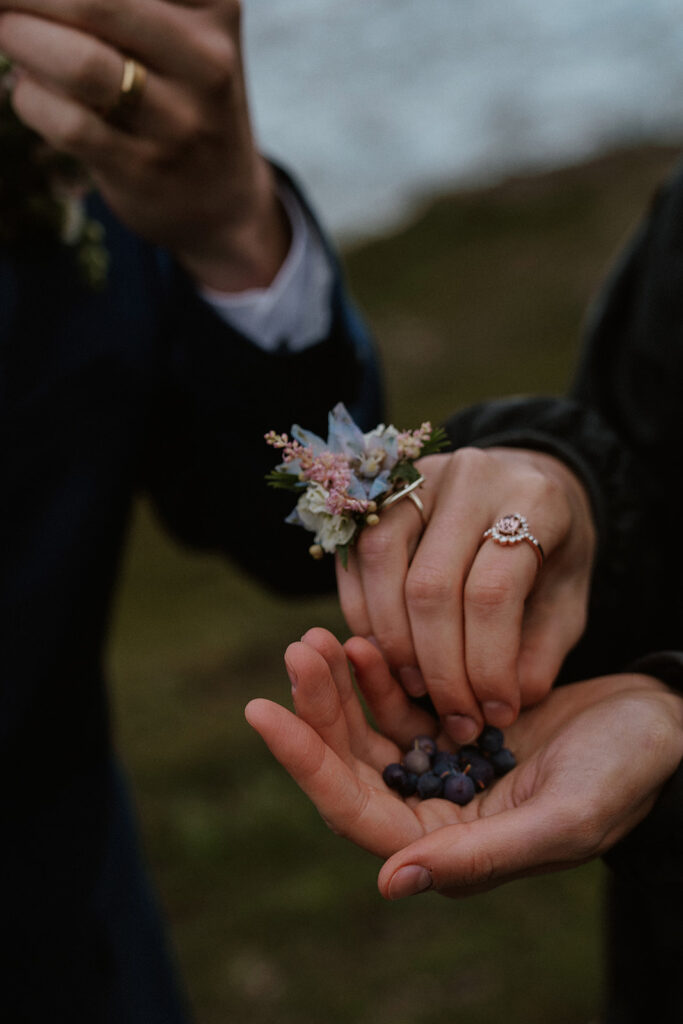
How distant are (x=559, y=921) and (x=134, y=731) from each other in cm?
321

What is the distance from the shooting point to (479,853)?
1233 mm

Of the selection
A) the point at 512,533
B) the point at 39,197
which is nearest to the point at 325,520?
the point at 512,533

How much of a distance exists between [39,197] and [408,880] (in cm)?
192

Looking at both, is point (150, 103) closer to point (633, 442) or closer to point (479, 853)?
point (633, 442)

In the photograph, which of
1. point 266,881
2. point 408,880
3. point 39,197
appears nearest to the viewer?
point 408,880

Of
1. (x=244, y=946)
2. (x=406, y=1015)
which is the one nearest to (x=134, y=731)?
(x=244, y=946)

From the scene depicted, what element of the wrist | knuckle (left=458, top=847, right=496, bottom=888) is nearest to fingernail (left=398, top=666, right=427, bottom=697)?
knuckle (left=458, top=847, right=496, bottom=888)

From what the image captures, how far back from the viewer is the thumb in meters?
1.22

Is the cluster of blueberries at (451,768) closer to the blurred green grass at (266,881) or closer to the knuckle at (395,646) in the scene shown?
the knuckle at (395,646)

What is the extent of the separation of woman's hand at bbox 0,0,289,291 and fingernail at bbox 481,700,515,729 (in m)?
1.29

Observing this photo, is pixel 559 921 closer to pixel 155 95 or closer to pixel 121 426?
pixel 121 426

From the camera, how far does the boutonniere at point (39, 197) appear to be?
219cm

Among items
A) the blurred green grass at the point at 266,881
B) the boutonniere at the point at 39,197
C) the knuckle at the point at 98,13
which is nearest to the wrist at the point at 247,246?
the boutonniere at the point at 39,197

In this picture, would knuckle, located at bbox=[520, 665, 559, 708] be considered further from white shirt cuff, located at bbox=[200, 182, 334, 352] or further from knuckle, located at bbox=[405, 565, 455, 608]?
white shirt cuff, located at bbox=[200, 182, 334, 352]
